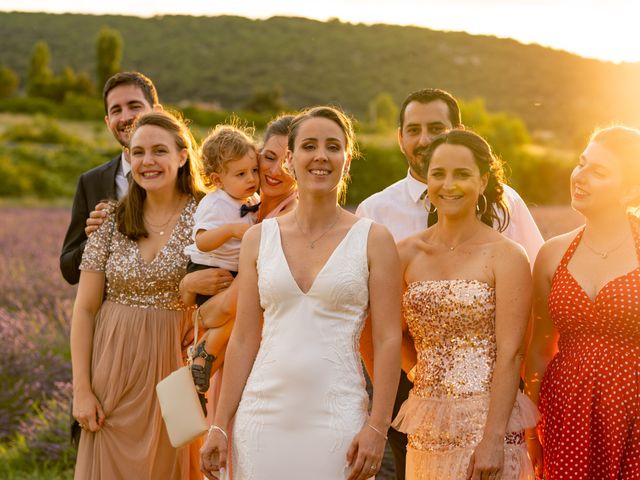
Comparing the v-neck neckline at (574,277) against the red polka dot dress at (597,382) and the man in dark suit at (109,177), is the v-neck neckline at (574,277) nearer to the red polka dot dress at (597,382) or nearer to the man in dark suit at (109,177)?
the red polka dot dress at (597,382)

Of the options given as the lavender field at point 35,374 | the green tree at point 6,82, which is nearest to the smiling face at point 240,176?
the lavender field at point 35,374

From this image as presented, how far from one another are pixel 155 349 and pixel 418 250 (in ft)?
4.77

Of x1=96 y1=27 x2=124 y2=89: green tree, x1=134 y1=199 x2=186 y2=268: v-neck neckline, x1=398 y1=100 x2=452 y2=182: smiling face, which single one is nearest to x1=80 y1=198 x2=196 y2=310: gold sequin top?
x1=134 y1=199 x2=186 y2=268: v-neck neckline

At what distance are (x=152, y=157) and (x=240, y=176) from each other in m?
0.45

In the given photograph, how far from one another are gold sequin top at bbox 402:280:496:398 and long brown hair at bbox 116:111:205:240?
144 centimetres

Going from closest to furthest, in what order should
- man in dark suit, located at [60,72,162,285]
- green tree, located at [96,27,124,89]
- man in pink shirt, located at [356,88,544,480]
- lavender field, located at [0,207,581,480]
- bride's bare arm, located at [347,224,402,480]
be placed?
bride's bare arm, located at [347,224,402,480], man in pink shirt, located at [356,88,544,480], man in dark suit, located at [60,72,162,285], lavender field, located at [0,207,581,480], green tree, located at [96,27,124,89]

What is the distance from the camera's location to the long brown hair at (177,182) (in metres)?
4.20

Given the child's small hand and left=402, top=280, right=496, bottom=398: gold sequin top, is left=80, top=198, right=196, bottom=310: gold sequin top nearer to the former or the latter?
the child's small hand

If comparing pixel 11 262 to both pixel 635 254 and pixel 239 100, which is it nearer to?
pixel 635 254

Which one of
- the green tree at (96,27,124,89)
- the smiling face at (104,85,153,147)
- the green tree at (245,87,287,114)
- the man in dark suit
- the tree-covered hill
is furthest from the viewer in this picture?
the green tree at (96,27,124,89)

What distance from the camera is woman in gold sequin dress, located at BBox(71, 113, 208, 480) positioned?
13.6 feet

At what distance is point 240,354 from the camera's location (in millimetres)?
3432

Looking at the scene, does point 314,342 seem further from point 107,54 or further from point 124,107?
point 107,54

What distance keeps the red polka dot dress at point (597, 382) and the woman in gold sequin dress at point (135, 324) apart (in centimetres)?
181
